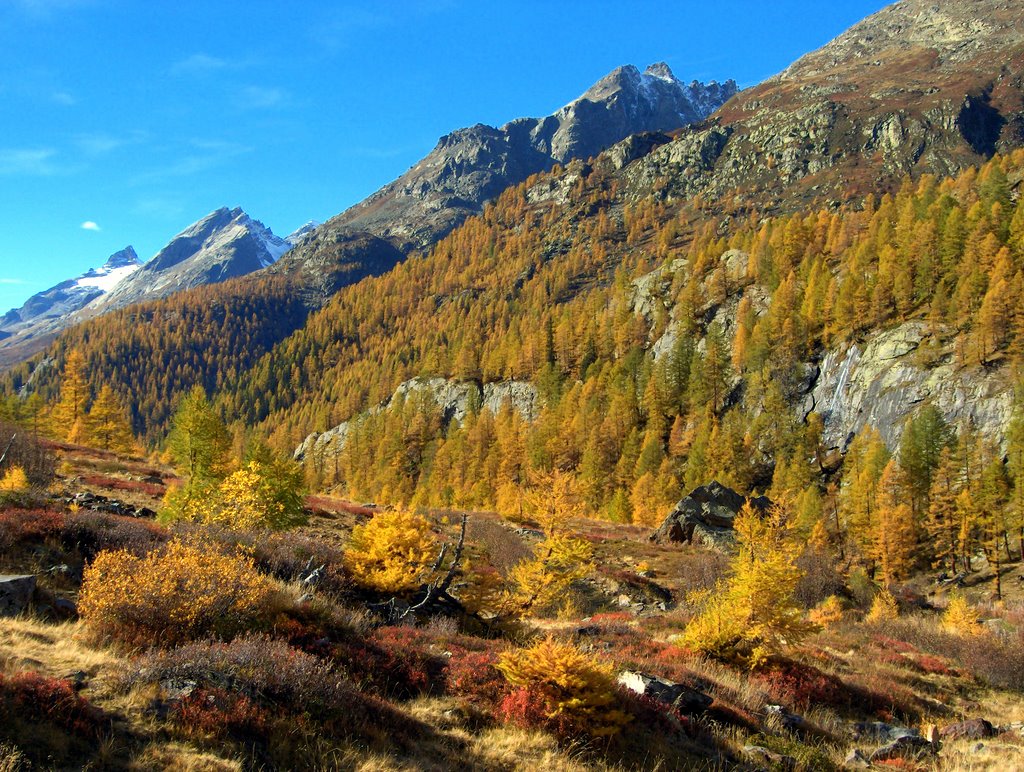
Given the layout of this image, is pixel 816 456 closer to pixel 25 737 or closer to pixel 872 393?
pixel 872 393

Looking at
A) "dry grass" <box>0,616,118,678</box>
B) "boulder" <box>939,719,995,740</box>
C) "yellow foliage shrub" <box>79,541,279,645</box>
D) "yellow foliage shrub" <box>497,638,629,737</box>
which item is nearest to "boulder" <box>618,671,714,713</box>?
"yellow foliage shrub" <box>497,638,629,737</box>

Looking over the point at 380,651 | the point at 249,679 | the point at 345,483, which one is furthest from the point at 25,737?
the point at 345,483

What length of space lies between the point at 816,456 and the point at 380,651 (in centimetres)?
8094

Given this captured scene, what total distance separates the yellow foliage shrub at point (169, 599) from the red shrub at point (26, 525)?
4919 millimetres

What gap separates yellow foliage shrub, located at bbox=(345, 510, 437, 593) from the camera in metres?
19.1

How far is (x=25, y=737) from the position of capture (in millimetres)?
6121

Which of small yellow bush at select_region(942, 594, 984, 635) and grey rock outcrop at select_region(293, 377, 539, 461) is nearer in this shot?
small yellow bush at select_region(942, 594, 984, 635)

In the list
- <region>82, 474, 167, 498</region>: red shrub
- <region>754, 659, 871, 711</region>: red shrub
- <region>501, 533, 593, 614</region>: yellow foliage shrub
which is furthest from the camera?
<region>82, 474, 167, 498</region>: red shrub

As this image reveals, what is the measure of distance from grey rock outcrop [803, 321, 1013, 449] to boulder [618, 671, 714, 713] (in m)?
68.6

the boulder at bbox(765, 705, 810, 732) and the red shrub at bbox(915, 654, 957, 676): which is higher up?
the boulder at bbox(765, 705, 810, 732)

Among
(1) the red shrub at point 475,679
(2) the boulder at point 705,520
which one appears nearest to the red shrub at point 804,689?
(1) the red shrub at point 475,679

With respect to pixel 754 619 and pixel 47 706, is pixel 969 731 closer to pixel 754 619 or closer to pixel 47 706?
pixel 754 619

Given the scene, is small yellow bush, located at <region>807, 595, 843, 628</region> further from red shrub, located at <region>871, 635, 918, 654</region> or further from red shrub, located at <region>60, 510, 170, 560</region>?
red shrub, located at <region>60, 510, 170, 560</region>

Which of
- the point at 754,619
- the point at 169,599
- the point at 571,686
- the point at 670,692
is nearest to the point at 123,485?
the point at 169,599
